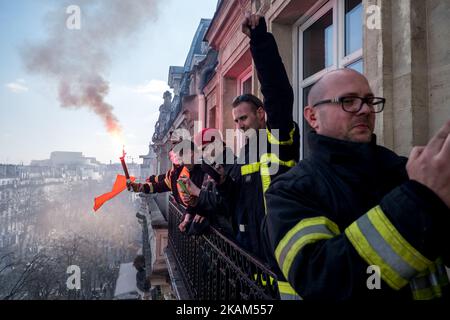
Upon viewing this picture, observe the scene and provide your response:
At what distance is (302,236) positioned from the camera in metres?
0.90

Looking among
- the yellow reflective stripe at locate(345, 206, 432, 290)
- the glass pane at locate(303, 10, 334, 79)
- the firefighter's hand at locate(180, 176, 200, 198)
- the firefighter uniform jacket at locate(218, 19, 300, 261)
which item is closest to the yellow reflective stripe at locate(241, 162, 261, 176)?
the firefighter uniform jacket at locate(218, 19, 300, 261)

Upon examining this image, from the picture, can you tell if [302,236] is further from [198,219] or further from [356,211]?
[198,219]

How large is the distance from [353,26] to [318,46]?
32.9 inches

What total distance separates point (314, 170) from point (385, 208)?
0.33 metres

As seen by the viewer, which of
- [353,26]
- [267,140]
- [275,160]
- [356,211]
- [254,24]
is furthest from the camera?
[353,26]

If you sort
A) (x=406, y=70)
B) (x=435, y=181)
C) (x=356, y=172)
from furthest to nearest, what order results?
(x=406, y=70)
(x=356, y=172)
(x=435, y=181)

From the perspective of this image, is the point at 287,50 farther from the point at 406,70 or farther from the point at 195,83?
the point at 195,83

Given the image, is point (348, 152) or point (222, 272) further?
point (222, 272)

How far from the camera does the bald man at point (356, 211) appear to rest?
0.77 metres

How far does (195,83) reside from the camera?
10359 millimetres

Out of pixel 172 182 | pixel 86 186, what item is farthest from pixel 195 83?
pixel 86 186

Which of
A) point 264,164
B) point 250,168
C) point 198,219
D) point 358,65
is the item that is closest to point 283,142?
point 264,164

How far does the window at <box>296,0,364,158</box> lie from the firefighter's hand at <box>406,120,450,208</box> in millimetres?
2064
